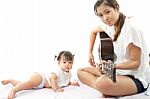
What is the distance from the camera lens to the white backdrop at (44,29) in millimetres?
1785

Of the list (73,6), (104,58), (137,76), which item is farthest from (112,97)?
(73,6)

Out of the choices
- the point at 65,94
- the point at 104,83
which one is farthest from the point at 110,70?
the point at 65,94

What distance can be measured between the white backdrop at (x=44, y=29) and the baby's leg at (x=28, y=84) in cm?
26

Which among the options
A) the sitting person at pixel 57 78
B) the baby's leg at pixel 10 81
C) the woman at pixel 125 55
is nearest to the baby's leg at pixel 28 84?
the sitting person at pixel 57 78

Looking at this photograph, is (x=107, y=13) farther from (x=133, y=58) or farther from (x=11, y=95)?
(x=11, y=95)

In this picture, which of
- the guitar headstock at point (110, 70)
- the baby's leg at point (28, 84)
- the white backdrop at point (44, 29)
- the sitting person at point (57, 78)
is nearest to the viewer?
the guitar headstock at point (110, 70)

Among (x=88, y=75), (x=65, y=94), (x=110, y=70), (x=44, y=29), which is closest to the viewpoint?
(x=110, y=70)

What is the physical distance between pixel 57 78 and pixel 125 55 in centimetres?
44

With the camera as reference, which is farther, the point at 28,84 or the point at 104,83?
the point at 28,84

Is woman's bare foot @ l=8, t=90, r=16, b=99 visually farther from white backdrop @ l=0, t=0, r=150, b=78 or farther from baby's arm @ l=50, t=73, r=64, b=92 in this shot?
white backdrop @ l=0, t=0, r=150, b=78

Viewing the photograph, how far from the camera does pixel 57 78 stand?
1.51 metres

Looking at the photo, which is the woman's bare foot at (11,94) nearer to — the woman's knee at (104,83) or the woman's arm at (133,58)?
the woman's knee at (104,83)

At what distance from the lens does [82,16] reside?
1914 millimetres

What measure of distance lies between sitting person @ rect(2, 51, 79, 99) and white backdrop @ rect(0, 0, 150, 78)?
0.23 metres
